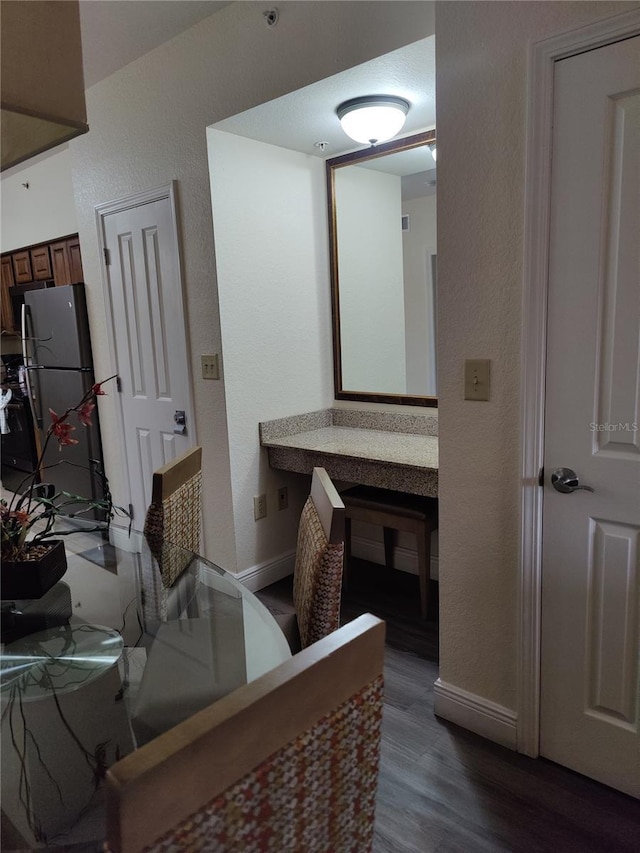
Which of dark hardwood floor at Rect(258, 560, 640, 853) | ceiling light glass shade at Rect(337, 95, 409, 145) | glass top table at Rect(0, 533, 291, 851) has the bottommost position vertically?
dark hardwood floor at Rect(258, 560, 640, 853)

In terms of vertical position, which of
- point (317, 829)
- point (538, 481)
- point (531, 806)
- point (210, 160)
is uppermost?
point (210, 160)

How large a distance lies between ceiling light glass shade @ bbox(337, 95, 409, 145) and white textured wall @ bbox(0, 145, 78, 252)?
101 inches

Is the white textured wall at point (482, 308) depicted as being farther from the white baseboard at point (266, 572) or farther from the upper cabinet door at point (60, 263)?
the upper cabinet door at point (60, 263)

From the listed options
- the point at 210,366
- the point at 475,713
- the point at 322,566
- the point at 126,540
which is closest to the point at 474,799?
the point at 475,713

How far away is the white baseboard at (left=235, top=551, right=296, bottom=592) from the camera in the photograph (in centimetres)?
301

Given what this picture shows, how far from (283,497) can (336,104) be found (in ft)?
6.11

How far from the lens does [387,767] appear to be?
1808 millimetres

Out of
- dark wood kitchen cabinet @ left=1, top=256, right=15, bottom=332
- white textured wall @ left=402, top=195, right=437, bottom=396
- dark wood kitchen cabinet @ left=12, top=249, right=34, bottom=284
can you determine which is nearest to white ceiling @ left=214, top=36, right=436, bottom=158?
white textured wall @ left=402, top=195, right=437, bottom=396

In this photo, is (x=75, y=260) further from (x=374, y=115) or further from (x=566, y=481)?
(x=566, y=481)

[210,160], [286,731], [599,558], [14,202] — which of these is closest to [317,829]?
[286,731]

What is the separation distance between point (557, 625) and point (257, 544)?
1681mm

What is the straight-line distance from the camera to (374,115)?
2.35 m

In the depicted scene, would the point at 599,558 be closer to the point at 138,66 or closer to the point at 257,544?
the point at 257,544

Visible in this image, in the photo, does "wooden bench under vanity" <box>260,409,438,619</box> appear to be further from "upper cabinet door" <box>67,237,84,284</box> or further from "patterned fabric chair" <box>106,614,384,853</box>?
"upper cabinet door" <box>67,237,84,284</box>
